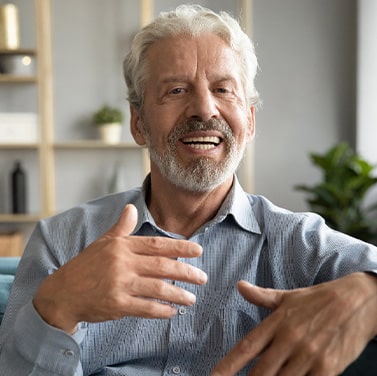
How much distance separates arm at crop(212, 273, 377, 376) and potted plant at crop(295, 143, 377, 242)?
11.0 feet

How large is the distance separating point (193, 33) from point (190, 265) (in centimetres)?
80

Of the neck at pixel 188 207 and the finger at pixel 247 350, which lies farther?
the neck at pixel 188 207

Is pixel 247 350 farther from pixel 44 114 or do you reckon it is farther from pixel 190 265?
pixel 44 114

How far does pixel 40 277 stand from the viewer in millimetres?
1561

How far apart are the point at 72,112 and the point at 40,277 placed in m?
3.73

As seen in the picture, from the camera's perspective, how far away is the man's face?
1719 millimetres

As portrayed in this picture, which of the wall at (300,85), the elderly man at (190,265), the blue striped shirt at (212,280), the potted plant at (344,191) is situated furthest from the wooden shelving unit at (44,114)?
the blue striped shirt at (212,280)

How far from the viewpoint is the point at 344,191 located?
14.7 ft

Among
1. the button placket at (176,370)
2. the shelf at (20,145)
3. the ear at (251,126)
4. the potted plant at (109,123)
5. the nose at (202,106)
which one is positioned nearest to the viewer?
the button placket at (176,370)

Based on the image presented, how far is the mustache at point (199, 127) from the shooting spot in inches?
67.5

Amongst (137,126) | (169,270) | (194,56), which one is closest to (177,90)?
(194,56)

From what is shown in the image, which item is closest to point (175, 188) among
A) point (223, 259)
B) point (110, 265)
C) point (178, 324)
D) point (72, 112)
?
point (223, 259)

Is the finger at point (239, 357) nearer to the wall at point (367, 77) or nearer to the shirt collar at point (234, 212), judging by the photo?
the shirt collar at point (234, 212)

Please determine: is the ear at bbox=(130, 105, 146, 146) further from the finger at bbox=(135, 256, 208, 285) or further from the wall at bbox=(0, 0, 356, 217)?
the wall at bbox=(0, 0, 356, 217)
